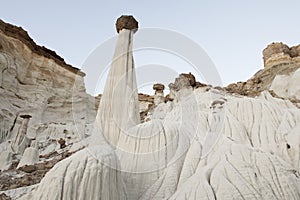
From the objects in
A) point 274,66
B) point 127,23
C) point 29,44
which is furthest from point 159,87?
point 127,23

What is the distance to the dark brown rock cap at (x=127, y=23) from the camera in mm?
10250

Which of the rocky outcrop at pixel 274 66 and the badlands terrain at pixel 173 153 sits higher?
the rocky outcrop at pixel 274 66

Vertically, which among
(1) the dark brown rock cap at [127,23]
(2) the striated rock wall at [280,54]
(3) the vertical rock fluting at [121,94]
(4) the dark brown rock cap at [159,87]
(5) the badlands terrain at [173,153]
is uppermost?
(2) the striated rock wall at [280,54]

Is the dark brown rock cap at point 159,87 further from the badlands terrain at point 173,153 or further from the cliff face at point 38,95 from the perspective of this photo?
the badlands terrain at point 173,153

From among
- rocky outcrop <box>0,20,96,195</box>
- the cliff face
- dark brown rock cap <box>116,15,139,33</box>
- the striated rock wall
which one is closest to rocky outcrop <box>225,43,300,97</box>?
the striated rock wall

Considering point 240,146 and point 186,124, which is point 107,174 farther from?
point 186,124

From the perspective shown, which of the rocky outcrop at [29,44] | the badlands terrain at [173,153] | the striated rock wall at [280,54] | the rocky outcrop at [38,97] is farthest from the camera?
the rocky outcrop at [29,44]

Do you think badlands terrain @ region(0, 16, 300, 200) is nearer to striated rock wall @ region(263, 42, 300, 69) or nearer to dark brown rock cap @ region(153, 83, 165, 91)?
dark brown rock cap @ region(153, 83, 165, 91)

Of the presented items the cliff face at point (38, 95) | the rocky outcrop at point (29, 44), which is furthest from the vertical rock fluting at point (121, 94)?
the rocky outcrop at point (29, 44)

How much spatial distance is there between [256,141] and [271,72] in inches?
774

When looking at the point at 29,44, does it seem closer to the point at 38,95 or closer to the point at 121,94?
the point at 38,95

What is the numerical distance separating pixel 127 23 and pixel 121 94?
2.86 metres

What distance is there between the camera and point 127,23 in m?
10.2

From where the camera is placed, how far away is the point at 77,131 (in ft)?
74.9
